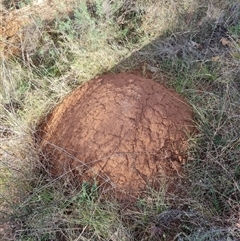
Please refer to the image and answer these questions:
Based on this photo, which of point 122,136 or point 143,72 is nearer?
point 122,136

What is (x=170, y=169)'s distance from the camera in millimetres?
2551

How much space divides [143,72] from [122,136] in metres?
0.80

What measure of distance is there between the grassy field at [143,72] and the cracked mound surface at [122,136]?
0.10 m

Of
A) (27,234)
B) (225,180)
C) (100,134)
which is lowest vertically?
(225,180)

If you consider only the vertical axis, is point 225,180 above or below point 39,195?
below

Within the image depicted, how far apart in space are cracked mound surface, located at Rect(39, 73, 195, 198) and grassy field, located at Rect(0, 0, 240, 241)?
4.1 inches

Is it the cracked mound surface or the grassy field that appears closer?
the grassy field

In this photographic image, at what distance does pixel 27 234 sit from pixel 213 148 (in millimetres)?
1317

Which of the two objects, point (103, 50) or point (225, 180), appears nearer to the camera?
point (225, 180)

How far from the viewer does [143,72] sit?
3193mm

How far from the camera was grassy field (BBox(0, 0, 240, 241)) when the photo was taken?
2.38m

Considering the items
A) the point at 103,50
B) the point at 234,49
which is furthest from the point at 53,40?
the point at 234,49

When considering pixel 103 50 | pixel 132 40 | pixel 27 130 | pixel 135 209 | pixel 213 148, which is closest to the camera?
pixel 135 209

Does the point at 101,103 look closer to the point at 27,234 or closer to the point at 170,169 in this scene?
the point at 170,169
